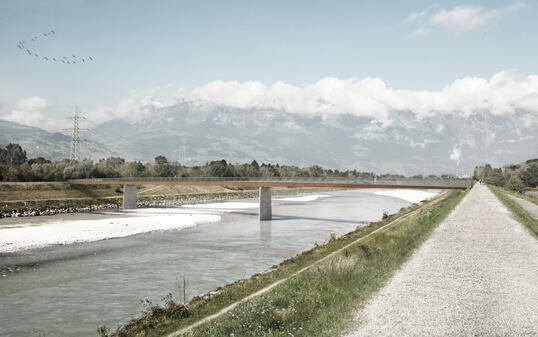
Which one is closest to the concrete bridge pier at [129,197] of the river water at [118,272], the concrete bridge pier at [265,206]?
the concrete bridge pier at [265,206]

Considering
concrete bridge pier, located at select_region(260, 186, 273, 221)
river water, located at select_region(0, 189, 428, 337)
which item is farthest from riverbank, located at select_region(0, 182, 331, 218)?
river water, located at select_region(0, 189, 428, 337)

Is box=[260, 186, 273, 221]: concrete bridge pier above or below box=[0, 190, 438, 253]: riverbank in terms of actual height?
above

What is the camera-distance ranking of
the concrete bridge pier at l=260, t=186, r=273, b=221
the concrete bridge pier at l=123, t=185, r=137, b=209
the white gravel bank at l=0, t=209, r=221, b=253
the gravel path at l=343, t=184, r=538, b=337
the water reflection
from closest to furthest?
the gravel path at l=343, t=184, r=538, b=337 → the white gravel bank at l=0, t=209, r=221, b=253 → the water reflection → the concrete bridge pier at l=260, t=186, r=273, b=221 → the concrete bridge pier at l=123, t=185, r=137, b=209

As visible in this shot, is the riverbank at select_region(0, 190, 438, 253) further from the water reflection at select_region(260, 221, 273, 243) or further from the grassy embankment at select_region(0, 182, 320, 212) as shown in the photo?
the grassy embankment at select_region(0, 182, 320, 212)

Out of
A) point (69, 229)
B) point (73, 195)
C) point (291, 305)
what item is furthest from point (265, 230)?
point (73, 195)

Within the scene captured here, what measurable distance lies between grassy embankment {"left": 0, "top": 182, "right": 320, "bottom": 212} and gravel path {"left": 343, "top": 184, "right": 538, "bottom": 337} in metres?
83.0

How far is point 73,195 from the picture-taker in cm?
10606

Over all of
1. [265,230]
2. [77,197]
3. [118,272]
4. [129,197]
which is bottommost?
[265,230]

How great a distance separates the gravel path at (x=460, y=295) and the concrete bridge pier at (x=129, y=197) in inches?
3429

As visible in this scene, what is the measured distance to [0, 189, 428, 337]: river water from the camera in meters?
20.8

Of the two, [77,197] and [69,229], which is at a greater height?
[77,197]

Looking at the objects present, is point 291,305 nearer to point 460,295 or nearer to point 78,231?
point 460,295

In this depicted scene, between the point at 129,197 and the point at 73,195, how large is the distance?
56.4ft

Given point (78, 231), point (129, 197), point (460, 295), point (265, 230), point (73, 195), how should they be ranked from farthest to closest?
point (73, 195), point (129, 197), point (265, 230), point (78, 231), point (460, 295)
